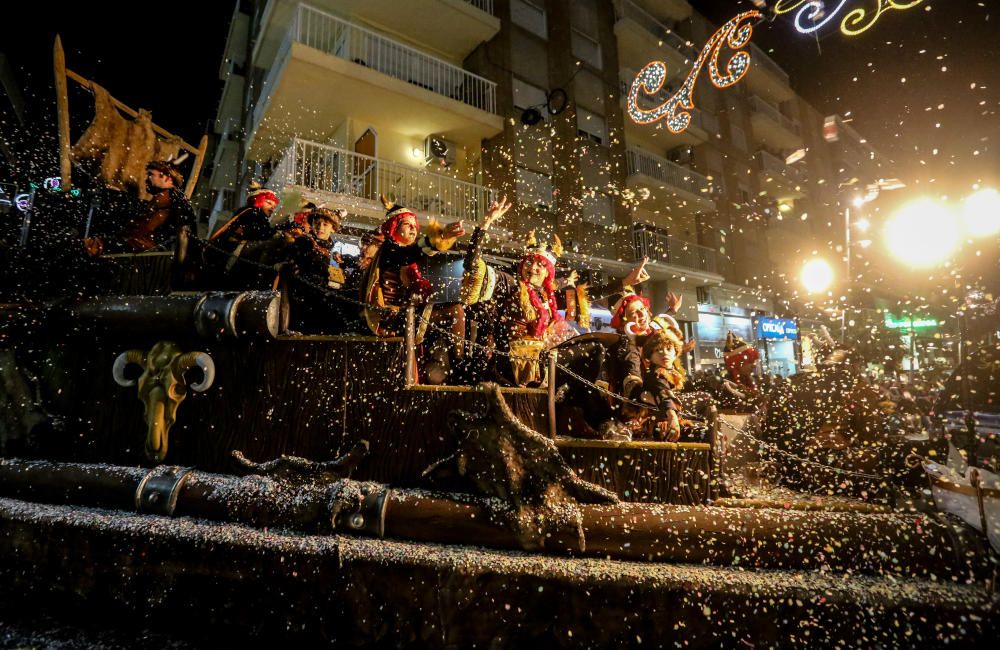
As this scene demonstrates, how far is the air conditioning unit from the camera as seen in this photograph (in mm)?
11914

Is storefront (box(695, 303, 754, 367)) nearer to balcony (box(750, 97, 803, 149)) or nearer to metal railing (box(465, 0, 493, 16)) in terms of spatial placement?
balcony (box(750, 97, 803, 149))

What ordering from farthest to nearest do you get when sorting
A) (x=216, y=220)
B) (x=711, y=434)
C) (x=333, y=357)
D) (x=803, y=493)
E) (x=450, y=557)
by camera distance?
(x=216, y=220) < (x=803, y=493) < (x=333, y=357) < (x=711, y=434) < (x=450, y=557)

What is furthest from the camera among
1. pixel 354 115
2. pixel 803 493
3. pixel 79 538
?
pixel 354 115

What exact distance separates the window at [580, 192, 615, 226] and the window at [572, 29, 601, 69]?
5184mm

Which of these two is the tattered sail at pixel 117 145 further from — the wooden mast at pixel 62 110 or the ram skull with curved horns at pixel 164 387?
the ram skull with curved horns at pixel 164 387

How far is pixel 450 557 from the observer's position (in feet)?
8.82

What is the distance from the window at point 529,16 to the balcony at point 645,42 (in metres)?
3.50

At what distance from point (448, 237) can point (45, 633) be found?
3900mm

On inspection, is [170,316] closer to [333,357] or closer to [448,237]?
[333,357]

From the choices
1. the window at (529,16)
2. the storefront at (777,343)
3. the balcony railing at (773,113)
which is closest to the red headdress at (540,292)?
the window at (529,16)

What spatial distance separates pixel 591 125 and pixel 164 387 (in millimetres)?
15510

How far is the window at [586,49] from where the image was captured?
15742mm

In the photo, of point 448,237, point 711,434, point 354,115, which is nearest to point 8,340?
point 448,237

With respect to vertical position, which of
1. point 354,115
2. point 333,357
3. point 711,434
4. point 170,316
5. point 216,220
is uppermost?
point 354,115
